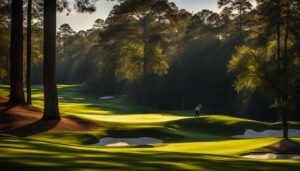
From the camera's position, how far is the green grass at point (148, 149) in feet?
35.7

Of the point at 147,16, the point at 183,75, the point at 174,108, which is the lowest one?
the point at 174,108

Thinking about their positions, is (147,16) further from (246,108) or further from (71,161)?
(71,161)

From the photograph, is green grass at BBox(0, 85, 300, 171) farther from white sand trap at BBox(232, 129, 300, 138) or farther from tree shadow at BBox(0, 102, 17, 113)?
tree shadow at BBox(0, 102, 17, 113)

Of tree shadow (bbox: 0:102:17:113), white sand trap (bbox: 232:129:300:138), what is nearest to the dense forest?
white sand trap (bbox: 232:129:300:138)

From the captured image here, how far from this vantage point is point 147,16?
6538 centimetres

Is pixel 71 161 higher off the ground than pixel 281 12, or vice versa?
pixel 281 12

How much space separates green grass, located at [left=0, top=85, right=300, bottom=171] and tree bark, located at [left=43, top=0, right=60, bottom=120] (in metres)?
2.76

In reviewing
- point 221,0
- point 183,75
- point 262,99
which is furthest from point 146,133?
point 221,0

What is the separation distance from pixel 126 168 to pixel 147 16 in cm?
5580

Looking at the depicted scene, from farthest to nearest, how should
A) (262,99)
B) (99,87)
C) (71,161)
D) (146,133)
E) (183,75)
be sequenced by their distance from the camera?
(99,87), (183,75), (262,99), (146,133), (71,161)

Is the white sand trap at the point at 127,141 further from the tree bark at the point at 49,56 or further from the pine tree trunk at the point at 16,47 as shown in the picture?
the pine tree trunk at the point at 16,47

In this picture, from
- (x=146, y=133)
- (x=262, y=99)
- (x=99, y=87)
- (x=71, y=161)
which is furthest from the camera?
(x=99, y=87)

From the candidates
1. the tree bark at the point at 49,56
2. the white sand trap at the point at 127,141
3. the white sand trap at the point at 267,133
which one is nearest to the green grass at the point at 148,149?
the white sand trap at the point at 127,141

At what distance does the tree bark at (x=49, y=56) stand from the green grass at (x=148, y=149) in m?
2.76
